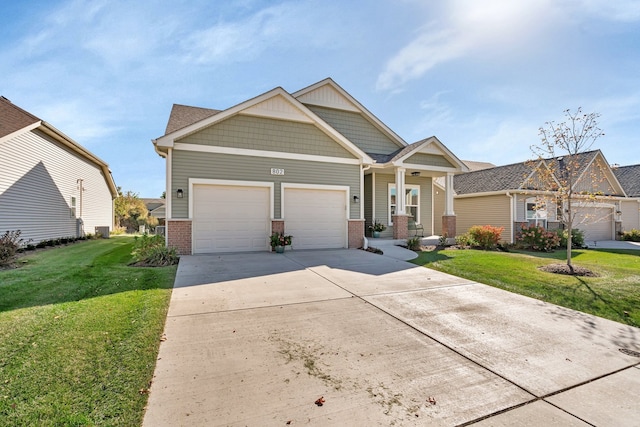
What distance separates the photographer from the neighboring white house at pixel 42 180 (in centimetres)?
1144

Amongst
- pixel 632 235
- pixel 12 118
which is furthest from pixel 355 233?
pixel 632 235

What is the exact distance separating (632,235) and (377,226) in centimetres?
1655

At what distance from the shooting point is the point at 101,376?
110 inches

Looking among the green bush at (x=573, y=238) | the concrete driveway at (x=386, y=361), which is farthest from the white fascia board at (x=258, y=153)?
the green bush at (x=573, y=238)

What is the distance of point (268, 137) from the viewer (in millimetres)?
10906

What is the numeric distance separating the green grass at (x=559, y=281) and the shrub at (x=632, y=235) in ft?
37.8

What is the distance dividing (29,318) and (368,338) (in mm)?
4601

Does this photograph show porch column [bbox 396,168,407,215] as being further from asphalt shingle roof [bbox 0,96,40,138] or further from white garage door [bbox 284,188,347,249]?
asphalt shingle roof [bbox 0,96,40,138]

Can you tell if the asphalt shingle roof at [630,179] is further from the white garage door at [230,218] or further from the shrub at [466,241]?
the white garage door at [230,218]

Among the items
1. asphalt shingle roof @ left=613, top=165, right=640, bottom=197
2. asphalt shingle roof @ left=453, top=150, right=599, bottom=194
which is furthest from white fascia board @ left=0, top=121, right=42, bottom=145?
asphalt shingle roof @ left=613, top=165, right=640, bottom=197

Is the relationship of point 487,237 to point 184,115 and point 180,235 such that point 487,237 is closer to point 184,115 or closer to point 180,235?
point 180,235

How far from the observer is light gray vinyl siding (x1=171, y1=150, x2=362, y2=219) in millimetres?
9789

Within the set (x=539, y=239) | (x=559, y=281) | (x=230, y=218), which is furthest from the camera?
(x=539, y=239)

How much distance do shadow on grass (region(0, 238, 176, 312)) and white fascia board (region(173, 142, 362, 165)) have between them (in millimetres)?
3926
